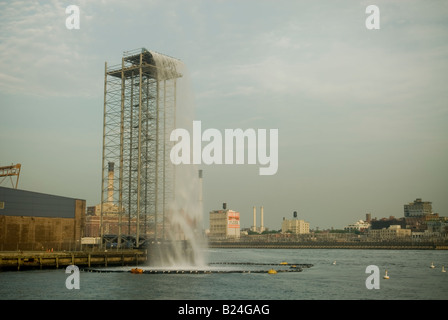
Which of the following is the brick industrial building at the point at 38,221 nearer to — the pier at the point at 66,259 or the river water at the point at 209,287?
the pier at the point at 66,259

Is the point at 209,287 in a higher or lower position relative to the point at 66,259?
lower

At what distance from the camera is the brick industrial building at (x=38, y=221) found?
3093 inches

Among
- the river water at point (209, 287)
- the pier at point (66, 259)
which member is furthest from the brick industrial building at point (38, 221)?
the river water at point (209, 287)

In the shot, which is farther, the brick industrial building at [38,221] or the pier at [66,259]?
the brick industrial building at [38,221]

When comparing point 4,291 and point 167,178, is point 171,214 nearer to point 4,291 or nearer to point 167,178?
point 167,178

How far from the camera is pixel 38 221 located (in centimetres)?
8338

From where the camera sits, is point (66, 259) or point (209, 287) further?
point (66, 259)

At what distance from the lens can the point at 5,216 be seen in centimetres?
7825

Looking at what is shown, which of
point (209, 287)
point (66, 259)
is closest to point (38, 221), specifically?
point (66, 259)

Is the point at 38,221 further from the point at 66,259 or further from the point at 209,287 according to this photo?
the point at 209,287

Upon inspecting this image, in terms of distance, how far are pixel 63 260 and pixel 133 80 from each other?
115 ft

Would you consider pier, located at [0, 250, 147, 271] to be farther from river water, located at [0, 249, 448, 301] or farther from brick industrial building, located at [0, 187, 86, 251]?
brick industrial building, located at [0, 187, 86, 251]

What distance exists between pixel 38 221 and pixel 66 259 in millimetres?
13539

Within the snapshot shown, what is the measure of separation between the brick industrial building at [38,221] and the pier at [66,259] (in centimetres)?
840
